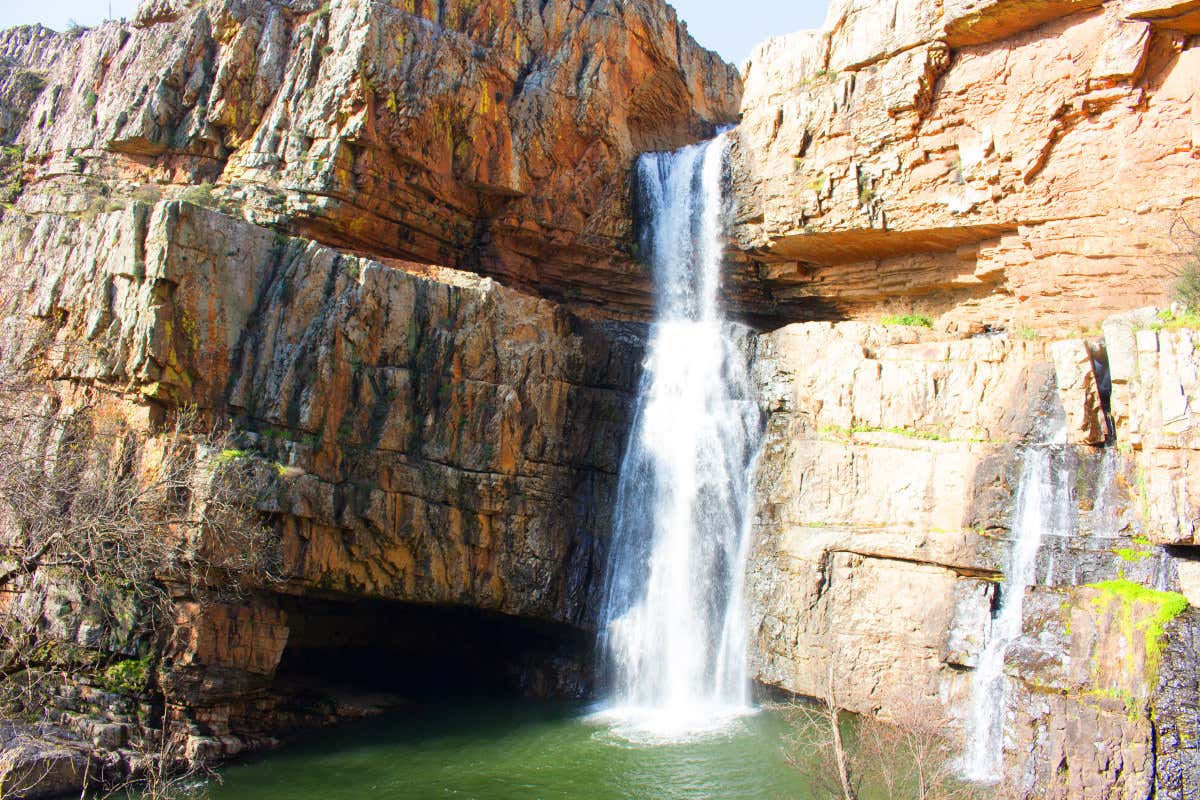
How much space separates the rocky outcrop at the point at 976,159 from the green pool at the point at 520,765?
42.1 feet

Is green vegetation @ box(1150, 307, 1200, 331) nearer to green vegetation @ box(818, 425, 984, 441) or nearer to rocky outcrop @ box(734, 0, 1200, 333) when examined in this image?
rocky outcrop @ box(734, 0, 1200, 333)

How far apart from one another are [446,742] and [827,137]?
1864 centimetres

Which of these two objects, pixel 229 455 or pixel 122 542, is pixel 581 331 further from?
pixel 122 542

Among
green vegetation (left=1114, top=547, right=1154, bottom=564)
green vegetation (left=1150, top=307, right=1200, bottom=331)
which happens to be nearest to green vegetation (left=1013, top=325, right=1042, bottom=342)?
green vegetation (left=1150, top=307, right=1200, bottom=331)

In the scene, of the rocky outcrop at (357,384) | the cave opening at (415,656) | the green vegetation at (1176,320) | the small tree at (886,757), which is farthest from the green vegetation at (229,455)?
the green vegetation at (1176,320)

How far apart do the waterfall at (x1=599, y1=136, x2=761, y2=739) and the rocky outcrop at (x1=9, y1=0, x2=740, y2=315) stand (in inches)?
224

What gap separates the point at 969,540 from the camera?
1742cm

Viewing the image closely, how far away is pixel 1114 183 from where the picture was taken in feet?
65.9

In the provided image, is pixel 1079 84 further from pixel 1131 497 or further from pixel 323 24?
pixel 323 24

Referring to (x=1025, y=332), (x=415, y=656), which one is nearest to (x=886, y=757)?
(x=1025, y=332)

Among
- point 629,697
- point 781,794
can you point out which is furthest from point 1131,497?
point 629,697

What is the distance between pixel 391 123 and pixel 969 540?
18.5 m

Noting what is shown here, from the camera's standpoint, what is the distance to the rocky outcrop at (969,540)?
13.2 metres

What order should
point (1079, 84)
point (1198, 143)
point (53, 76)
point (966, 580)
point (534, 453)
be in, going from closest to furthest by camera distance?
point (966, 580) < point (1198, 143) < point (1079, 84) < point (534, 453) < point (53, 76)
